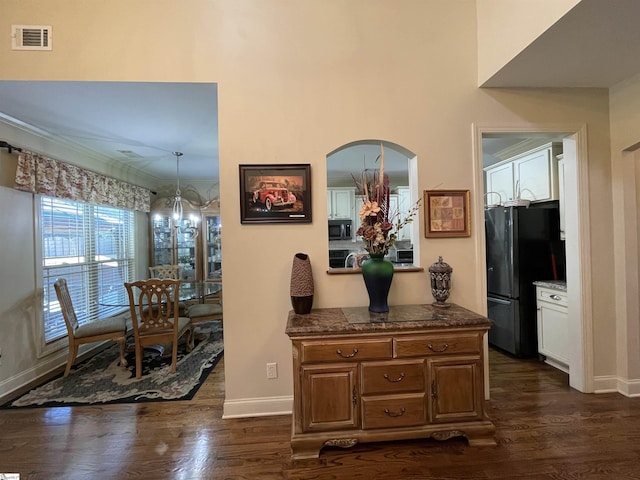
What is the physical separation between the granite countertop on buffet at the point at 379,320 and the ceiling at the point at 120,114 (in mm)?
1956

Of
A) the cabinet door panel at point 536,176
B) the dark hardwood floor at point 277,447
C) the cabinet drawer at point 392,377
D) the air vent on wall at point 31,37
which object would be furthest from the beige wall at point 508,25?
the air vent on wall at point 31,37

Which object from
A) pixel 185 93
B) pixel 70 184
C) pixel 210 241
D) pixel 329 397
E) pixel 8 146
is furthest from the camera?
pixel 210 241

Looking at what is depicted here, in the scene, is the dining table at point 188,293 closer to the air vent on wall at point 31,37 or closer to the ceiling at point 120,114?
the ceiling at point 120,114

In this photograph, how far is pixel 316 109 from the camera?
2266 millimetres

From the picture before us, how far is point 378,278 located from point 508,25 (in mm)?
2021

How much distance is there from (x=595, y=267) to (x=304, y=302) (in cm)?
247

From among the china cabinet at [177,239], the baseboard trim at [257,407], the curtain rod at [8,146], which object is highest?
the curtain rod at [8,146]

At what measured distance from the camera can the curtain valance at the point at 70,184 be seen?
2807 millimetres

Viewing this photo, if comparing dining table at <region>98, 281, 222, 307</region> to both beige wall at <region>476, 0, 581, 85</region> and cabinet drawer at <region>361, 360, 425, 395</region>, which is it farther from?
beige wall at <region>476, 0, 581, 85</region>

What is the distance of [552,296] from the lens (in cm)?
284

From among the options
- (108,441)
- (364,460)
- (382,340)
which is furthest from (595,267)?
(108,441)

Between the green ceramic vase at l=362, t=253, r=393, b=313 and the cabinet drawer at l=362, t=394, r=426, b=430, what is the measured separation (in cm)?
56

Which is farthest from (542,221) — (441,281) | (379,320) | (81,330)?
(81,330)

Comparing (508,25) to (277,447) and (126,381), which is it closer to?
(277,447)
